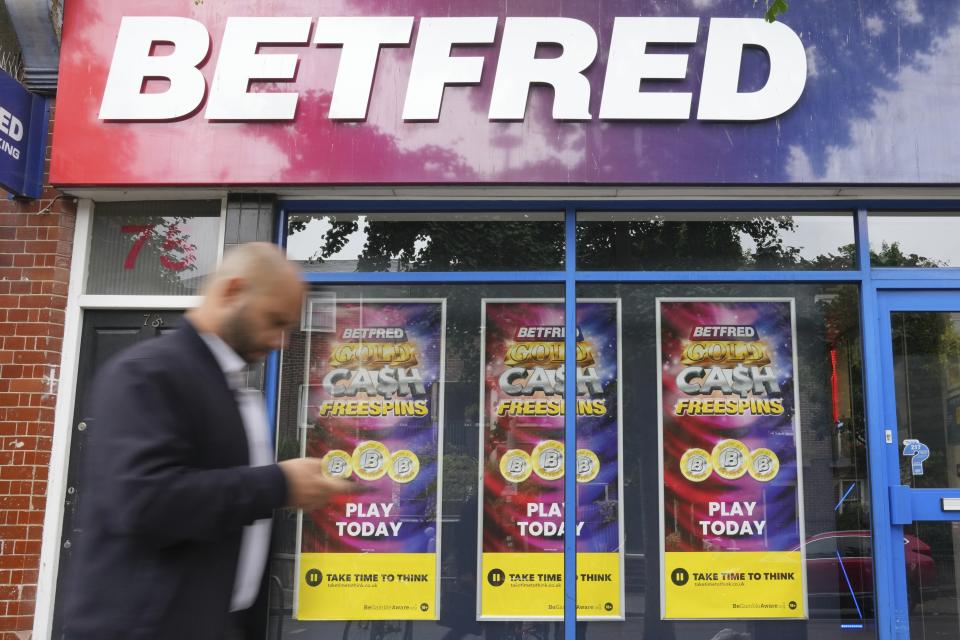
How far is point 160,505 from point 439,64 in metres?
4.12

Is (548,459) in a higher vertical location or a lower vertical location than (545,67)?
lower

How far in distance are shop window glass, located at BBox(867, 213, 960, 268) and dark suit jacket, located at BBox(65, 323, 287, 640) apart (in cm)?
475

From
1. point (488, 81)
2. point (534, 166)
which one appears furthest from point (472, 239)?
point (488, 81)

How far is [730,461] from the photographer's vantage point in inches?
207

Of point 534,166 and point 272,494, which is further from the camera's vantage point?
point 534,166

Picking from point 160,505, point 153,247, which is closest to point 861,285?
point 153,247

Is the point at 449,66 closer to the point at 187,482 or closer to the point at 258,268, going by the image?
the point at 258,268

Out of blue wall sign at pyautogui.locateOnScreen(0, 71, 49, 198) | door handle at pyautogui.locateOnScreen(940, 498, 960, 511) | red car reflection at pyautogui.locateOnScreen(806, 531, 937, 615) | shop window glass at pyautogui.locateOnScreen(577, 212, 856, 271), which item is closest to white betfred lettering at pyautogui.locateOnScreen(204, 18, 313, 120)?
blue wall sign at pyautogui.locateOnScreen(0, 71, 49, 198)

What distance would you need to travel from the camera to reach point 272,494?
1.74 metres

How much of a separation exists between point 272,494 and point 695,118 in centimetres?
418

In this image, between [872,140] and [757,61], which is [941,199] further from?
[757,61]

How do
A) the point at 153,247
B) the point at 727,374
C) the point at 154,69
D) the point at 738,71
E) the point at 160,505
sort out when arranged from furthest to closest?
the point at 153,247
the point at 727,374
the point at 154,69
the point at 738,71
the point at 160,505

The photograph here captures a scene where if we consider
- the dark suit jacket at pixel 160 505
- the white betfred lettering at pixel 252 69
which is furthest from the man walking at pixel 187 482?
the white betfred lettering at pixel 252 69

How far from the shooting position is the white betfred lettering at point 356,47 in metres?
5.18
